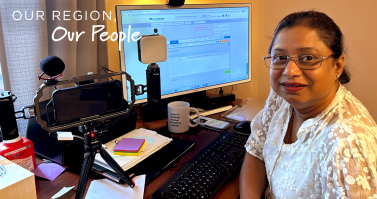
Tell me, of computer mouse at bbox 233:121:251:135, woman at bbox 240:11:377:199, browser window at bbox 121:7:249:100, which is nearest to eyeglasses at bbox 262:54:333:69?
woman at bbox 240:11:377:199

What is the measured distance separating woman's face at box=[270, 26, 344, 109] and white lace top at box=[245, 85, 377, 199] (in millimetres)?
44

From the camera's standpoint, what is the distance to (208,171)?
83 cm

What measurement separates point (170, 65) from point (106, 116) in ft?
1.97

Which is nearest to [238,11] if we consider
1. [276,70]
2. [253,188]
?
[276,70]

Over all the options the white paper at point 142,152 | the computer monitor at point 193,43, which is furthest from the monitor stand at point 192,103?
the white paper at point 142,152

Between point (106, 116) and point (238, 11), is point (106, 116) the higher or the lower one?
the lower one

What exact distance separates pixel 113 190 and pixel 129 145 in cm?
15

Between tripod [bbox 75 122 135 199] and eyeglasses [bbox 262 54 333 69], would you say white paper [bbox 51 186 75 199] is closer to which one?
tripod [bbox 75 122 135 199]

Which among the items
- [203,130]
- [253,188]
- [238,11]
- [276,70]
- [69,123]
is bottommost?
[253,188]

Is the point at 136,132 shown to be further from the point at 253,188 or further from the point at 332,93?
the point at 332,93

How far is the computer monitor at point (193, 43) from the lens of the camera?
1.14 m

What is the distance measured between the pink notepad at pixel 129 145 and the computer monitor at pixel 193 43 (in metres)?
0.27

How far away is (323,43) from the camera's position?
26.9 inches

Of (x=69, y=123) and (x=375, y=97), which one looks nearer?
(x=69, y=123)
